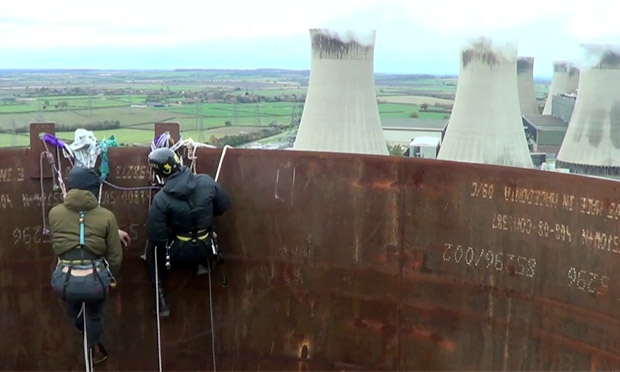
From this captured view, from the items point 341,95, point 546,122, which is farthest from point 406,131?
point 341,95

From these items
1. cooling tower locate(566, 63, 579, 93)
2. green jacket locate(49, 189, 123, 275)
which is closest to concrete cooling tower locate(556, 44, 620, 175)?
green jacket locate(49, 189, 123, 275)

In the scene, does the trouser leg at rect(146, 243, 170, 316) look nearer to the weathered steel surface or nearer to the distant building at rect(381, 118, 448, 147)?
the weathered steel surface

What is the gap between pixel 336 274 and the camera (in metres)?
5.46

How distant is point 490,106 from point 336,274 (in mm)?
14590

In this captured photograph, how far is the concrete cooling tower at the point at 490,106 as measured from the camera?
18891mm

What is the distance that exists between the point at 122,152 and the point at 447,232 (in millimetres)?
2608

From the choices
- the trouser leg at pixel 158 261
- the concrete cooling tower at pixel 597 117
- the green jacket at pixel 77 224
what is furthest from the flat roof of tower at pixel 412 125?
the green jacket at pixel 77 224

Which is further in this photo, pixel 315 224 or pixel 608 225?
pixel 315 224

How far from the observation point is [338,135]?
1836cm

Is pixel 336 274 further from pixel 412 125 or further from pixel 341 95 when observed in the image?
pixel 412 125

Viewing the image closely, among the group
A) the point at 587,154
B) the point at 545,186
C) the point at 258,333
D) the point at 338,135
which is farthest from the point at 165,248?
the point at 587,154

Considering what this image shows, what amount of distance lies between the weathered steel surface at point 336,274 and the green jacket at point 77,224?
96cm

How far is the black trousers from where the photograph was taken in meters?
4.55

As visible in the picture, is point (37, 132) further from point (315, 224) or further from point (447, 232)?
point (447, 232)
